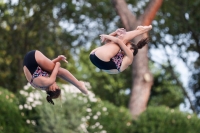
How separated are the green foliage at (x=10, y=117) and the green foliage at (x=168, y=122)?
3.07m

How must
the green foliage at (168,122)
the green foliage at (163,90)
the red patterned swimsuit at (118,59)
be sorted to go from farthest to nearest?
the green foliage at (163,90) < the green foliage at (168,122) < the red patterned swimsuit at (118,59)

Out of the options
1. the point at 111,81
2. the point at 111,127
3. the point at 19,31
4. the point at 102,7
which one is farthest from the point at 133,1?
the point at 111,127

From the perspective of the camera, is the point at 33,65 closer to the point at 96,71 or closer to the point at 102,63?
the point at 102,63

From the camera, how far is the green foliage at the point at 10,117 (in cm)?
1125

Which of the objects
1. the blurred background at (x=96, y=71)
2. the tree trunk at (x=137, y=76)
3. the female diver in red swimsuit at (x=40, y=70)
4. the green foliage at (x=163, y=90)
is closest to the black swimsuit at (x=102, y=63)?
the female diver in red swimsuit at (x=40, y=70)

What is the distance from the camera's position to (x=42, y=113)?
38.8 feet

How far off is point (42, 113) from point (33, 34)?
1015 centimetres

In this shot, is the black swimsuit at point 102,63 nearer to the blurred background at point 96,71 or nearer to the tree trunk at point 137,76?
the blurred background at point 96,71

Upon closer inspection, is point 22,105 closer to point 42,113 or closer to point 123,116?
point 42,113

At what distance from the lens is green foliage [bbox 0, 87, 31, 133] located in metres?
11.2

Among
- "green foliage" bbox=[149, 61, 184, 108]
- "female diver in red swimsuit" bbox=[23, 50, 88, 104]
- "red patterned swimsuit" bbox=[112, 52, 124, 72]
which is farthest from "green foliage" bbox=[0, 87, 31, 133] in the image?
"green foliage" bbox=[149, 61, 184, 108]

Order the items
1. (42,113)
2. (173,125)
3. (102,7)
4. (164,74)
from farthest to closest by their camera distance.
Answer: (164,74)
(102,7)
(173,125)
(42,113)

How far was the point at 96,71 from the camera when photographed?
28.2 m

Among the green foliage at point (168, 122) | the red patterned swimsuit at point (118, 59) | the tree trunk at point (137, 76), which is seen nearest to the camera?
the red patterned swimsuit at point (118, 59)
